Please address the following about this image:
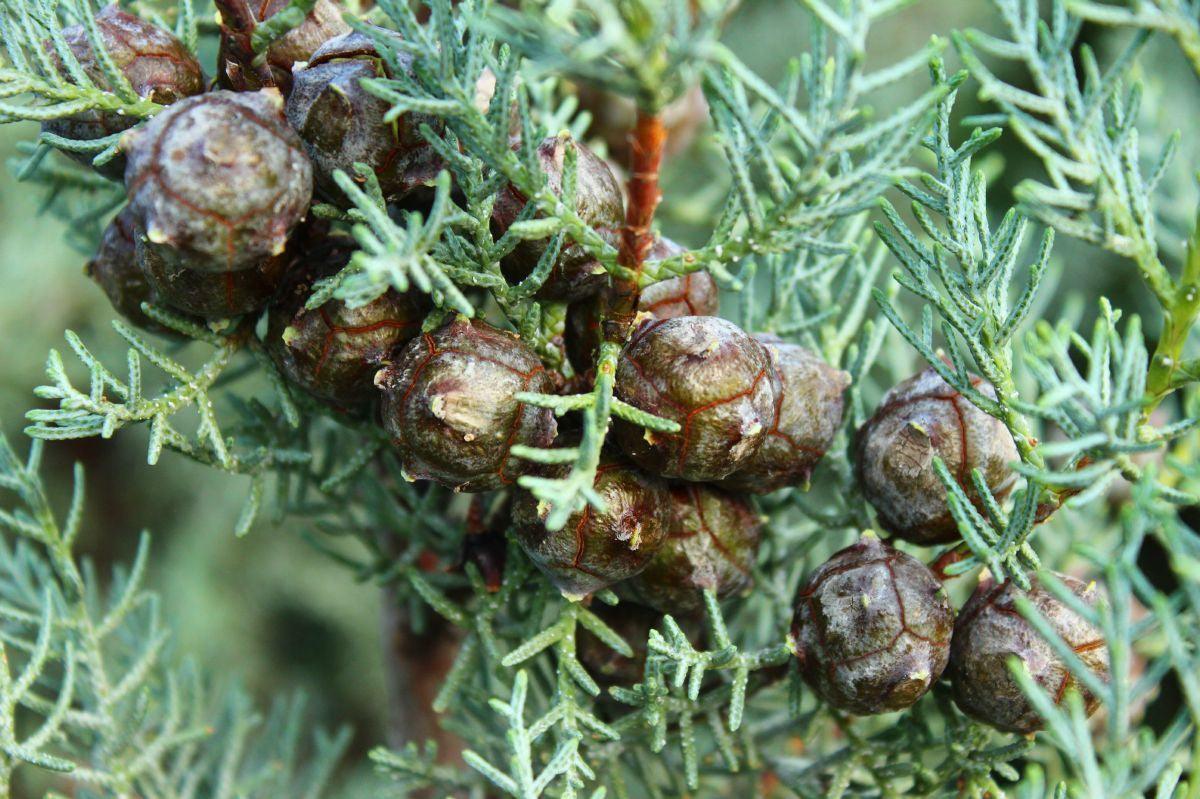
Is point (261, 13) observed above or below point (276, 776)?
above

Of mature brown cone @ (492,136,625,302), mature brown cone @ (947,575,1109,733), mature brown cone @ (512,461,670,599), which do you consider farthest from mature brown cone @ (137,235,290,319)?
mature brown cone @ (947,575,1109,733)

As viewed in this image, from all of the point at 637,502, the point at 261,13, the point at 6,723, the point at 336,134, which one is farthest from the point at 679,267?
the point at 6,723

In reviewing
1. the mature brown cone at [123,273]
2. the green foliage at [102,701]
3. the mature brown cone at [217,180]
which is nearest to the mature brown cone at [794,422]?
the mature brown cone at [217,180]

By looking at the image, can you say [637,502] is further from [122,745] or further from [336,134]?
[122,745]

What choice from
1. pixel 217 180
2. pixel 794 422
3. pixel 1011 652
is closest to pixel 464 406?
pixel 217 180

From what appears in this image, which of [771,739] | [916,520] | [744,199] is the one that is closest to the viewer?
[744,199]

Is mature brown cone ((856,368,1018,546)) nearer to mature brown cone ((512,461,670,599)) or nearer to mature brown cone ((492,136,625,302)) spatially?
mature brown cone ((512,461,670,599))
